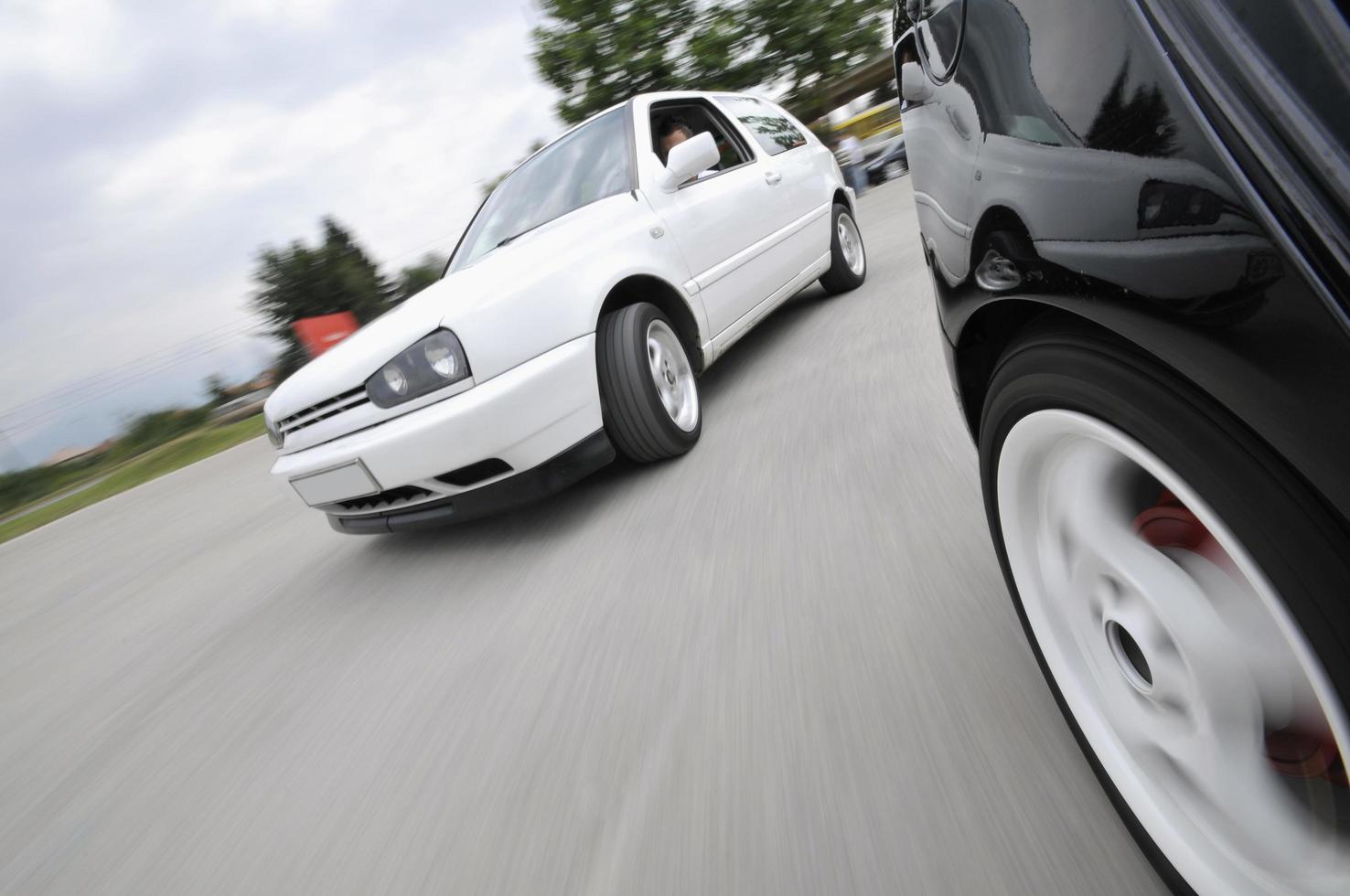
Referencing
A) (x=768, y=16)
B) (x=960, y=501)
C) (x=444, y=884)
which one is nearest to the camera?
(x=444, y=884)

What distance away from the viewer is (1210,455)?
2.72ft

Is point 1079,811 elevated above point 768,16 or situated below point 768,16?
below

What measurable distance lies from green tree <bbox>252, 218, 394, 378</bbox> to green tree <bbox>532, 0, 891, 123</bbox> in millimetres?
12864

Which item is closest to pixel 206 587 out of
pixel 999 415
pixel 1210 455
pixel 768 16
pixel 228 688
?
pixel 228 688

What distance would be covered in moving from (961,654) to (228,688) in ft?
7.83

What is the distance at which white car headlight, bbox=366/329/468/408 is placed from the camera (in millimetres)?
Result: 2551

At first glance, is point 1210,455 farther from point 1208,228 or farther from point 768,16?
point 768,16

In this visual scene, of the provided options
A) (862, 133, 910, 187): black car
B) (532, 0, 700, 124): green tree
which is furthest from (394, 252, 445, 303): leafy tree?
(862, 133, 910, 187): black car

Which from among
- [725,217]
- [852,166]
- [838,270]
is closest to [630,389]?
[725,217]

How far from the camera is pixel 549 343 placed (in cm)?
273

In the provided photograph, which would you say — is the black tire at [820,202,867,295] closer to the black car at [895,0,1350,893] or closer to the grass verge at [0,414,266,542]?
the black car at [895,0,1350,893]

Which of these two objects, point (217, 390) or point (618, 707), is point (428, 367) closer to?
point (618, 707)

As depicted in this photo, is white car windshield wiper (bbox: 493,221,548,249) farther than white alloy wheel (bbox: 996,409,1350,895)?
Yes

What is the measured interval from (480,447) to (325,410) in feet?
2.22
